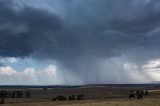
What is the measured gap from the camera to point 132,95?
9481 cm
